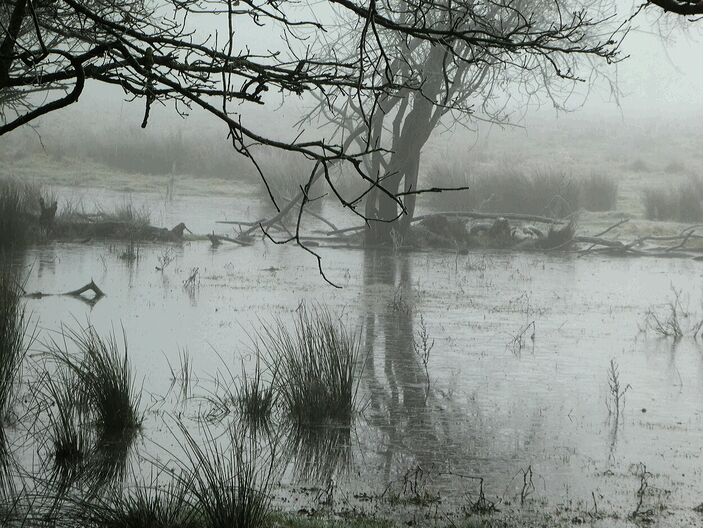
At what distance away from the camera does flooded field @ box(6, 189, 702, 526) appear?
518 centimetres

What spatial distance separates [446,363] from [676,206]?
13.3m

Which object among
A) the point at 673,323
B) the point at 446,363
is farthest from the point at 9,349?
the point at 673,323

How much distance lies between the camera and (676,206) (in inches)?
807

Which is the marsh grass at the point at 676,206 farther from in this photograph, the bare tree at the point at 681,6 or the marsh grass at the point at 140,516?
the marsh grass at the point at 140,516

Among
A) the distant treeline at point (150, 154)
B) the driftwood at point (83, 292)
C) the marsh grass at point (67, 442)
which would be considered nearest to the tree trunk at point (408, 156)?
the driftwood at point (83, 292)

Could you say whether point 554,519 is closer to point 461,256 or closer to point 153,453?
point 153,453

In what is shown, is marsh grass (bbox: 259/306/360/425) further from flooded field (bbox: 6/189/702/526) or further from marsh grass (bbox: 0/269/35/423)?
marsh grass (bbox: 0/269/35/423)

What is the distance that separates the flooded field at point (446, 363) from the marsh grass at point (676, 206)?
466 centimetres

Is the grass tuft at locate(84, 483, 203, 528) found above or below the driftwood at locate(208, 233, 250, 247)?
below

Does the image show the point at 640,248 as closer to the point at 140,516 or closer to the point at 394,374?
the point at 394,374

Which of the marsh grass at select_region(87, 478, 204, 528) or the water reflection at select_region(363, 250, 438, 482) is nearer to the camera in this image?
the marsh grass at select_region(87, 478, 204, 528)

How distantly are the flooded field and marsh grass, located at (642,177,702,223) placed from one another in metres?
4.66

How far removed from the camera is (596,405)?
281 inches

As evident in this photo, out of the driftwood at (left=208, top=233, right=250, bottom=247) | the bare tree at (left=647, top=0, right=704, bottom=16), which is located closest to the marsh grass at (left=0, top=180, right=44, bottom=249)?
the driftwood at (left=208, top=233, right=250, bottom=247)
